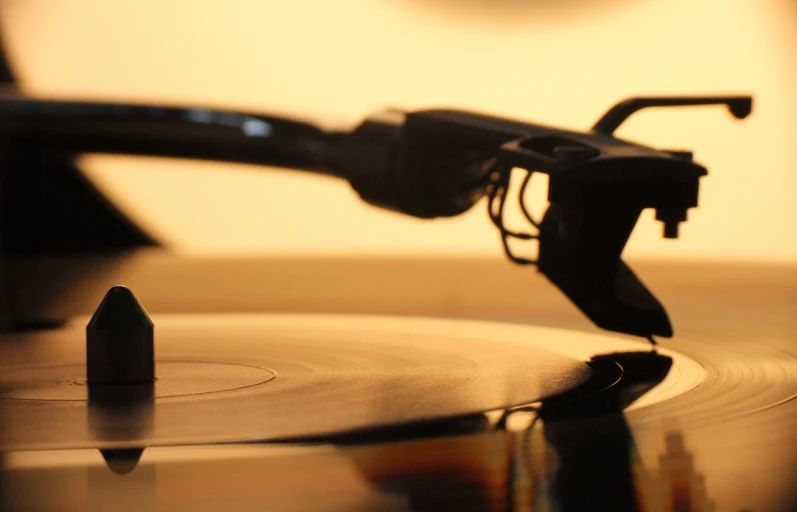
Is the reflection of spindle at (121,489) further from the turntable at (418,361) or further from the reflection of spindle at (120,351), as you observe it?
the reflection of spindle at (120,351)

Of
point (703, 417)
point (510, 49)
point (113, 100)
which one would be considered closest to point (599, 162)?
point (703, 417)

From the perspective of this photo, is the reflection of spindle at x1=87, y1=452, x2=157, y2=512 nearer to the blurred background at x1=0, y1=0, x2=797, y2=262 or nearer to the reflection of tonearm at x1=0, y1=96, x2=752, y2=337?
the reflection of tonearm at x1=0, y1=96, x2=752, y2=337

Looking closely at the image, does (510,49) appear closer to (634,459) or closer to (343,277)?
(343,277)

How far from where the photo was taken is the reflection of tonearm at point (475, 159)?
2.23 ft

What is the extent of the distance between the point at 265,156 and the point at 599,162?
0.43m

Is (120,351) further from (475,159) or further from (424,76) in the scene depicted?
(424,76)

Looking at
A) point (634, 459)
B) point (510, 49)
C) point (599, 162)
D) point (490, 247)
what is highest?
point (510, 49)

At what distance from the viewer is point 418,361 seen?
0.73 meters

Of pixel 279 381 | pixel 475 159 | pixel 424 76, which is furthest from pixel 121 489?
pixel 424 76

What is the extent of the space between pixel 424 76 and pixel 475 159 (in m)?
1.27

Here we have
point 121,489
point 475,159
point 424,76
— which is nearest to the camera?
point 121,489

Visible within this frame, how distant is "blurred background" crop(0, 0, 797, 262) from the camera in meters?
2.02

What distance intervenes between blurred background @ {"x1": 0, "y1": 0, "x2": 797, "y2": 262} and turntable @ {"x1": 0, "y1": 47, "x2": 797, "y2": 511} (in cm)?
73

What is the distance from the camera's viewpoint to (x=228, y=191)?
2209mm
